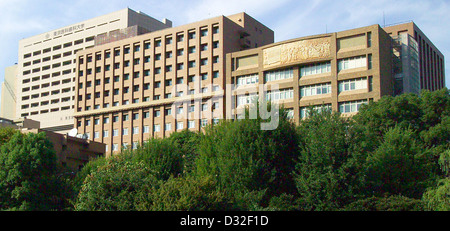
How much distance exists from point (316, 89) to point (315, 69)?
2.80 meters

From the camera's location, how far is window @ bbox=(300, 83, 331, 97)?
72238 millimetres

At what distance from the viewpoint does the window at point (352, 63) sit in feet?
230

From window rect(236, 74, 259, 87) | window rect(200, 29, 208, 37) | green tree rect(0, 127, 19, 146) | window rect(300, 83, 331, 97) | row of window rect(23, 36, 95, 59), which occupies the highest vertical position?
row of window rect(23, 36, 95, 59)

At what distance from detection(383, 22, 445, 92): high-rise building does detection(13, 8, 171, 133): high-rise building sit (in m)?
51.9

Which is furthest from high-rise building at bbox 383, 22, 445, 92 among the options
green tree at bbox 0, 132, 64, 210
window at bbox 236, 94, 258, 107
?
green tree at bbox 0, 132, 64, 210

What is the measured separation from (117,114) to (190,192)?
6408 cm

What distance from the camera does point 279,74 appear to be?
76.6 meters

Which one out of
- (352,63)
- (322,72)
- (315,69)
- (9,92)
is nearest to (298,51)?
(315,69)

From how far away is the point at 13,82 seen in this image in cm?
14100

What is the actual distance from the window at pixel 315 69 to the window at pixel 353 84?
289cm

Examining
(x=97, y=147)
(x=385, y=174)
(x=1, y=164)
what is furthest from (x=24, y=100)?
(x=385, y=174)

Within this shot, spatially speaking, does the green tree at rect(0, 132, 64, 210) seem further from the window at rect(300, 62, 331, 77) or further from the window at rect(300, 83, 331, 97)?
the window at rect(300, 62, 331, 77)

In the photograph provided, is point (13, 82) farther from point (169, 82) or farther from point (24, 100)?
point (169, 82)

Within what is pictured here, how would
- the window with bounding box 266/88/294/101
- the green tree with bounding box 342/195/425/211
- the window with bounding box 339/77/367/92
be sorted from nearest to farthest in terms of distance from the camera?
1. the green tree with bounding box 342/195/425/211
2. the window with bounding box 339/77/367/92
3. the window with bounding box 266/88/294/101
